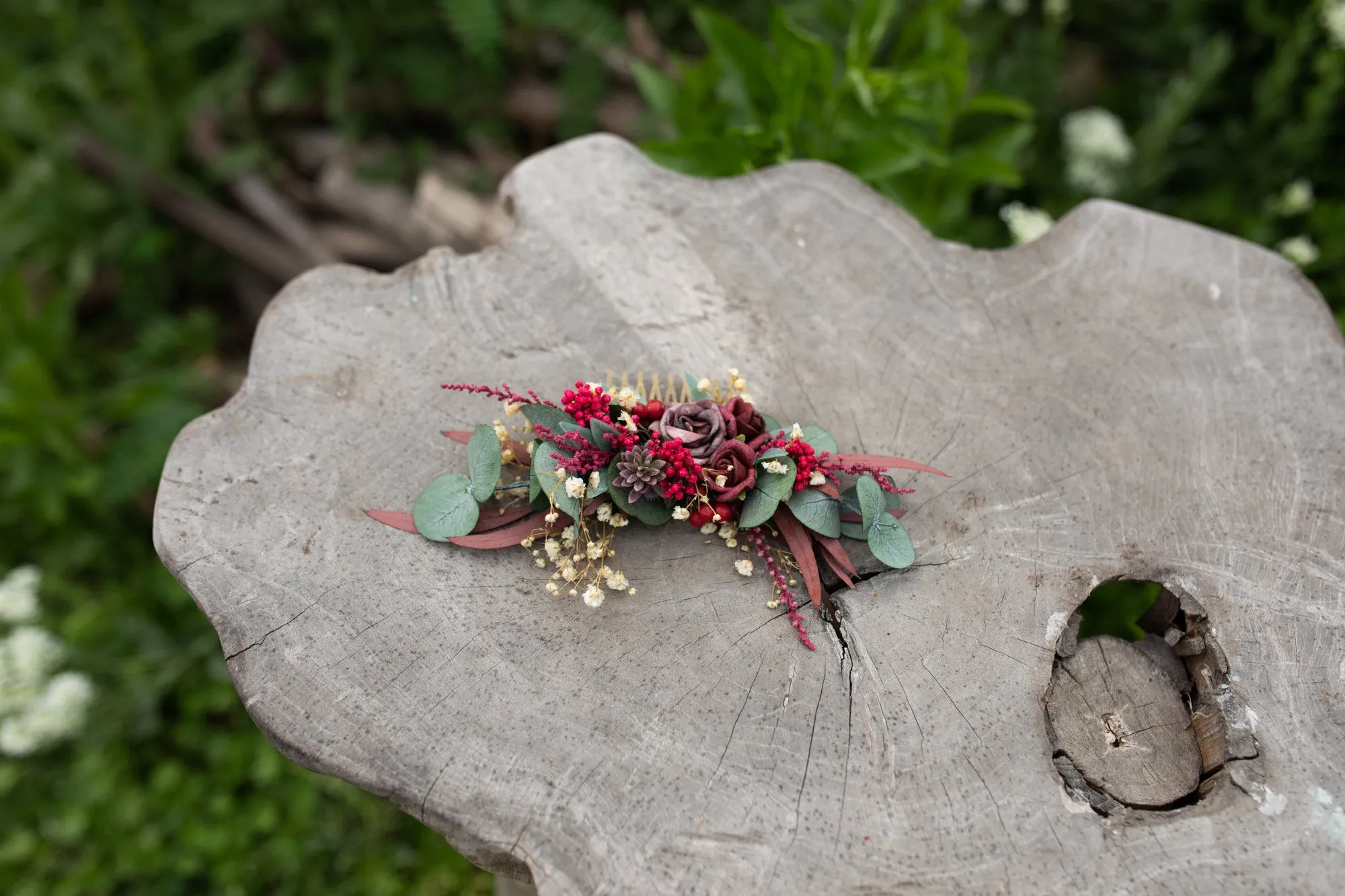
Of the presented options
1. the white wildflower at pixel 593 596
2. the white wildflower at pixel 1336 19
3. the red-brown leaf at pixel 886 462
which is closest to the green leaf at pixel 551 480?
the white wildflower at pixel 593 596

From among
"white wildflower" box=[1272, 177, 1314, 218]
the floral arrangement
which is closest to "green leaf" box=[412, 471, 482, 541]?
the floral arrangement

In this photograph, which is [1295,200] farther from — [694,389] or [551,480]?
[551,480]

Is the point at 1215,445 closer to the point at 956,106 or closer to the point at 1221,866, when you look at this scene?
the point at 1221,866

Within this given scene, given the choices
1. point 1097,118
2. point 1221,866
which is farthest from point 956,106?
point 1221,866

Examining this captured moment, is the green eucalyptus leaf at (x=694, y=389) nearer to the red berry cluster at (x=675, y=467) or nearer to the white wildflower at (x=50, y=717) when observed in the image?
the red berry cluster at (x=675, y=467)

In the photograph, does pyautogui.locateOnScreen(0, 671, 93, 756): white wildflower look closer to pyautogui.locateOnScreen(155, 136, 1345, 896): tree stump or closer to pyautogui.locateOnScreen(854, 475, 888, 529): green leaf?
pyautogui.locateOnScreen(155, 136, 1345, 896): tree stump

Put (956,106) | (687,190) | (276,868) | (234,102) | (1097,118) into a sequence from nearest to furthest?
(687,190)
(956,106)
(276,868)
(1097,118)
(234,102)

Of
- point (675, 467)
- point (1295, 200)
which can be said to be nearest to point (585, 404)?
point (675, 467)
